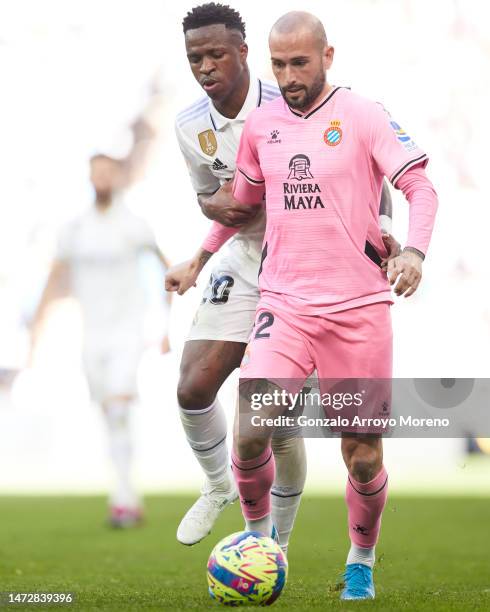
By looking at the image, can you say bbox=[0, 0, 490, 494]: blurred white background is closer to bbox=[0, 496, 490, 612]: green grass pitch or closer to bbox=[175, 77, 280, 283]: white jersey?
bbox=[0, 496, 490, 612]: green grass pitch

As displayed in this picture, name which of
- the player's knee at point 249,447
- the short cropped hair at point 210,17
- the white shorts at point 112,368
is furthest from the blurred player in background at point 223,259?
the white shorts at point 112,368

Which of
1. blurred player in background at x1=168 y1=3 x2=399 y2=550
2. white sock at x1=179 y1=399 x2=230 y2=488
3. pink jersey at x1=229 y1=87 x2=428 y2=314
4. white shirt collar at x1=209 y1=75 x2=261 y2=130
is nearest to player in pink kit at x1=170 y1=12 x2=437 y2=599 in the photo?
pink jersey at x1=229 y1=87 x2=428 y2=314

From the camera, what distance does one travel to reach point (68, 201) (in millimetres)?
24516

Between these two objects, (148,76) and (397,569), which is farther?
(148,76)

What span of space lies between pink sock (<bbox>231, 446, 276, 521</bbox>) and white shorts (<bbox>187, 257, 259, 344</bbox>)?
635 mm

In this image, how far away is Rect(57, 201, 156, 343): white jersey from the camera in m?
11.4

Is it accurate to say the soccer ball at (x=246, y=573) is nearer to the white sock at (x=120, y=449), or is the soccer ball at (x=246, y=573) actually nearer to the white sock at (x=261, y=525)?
the white sock at (x=261, y=525)

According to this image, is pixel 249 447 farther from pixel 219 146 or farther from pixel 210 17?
pixel 210 17

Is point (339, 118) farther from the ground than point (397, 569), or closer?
farther from the ground

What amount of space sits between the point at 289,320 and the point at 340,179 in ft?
2.07

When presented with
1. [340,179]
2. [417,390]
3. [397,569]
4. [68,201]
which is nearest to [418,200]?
[340,179]

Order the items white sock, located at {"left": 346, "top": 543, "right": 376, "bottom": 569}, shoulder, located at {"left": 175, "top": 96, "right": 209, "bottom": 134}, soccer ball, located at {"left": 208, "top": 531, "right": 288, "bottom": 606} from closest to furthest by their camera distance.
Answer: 1. soccer ball, located at {"left": 208, "top": 531, "right": 288, "bottom": 606}
2. white sock, located at {"left": 346, "top": 543, "right": 376, "bottom": 569}
3. shoulder, located at {"left": 175, "top": 96, "right": 209, "bottom": 134}

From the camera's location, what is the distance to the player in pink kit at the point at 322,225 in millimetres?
5477

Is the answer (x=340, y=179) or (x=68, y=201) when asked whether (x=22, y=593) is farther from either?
(x=68, y=201)
